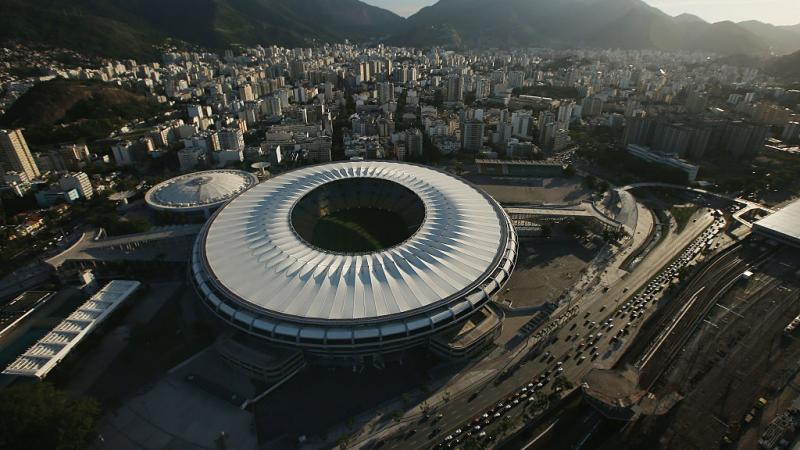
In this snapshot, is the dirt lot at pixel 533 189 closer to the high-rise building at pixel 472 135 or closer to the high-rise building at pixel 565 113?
the high-rise building at pixel 472 135

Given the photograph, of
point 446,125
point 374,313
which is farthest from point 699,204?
point 374,313

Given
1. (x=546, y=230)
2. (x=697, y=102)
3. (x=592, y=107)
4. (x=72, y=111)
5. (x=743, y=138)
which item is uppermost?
(x=72, y=111)

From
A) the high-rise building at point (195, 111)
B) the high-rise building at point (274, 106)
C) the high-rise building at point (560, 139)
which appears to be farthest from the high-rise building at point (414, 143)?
the high-rise building at point (195, 111)

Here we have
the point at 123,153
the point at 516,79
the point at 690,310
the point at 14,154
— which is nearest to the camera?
the point at 690,310

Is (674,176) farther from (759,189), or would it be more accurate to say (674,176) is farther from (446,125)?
(446,125)

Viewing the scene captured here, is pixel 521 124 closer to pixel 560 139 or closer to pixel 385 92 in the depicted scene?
pixel 560 139

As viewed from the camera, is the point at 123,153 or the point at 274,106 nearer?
the point at 123,153

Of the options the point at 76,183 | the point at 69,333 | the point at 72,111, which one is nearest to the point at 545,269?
the point at 69,333
